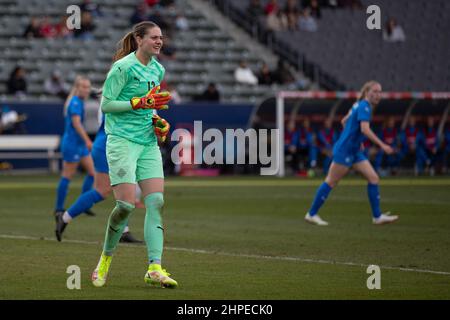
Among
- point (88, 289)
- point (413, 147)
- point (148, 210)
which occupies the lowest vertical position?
point (413, 147)

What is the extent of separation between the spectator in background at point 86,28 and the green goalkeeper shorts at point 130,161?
27475 millimetres

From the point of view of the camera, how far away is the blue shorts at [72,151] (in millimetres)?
18344

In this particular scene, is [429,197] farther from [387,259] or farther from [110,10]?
[110,10]

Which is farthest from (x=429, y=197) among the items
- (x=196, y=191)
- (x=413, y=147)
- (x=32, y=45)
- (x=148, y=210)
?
(x=32, y=45)

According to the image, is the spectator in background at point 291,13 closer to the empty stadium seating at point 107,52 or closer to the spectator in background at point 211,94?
the empty stadium seating at point 107,52

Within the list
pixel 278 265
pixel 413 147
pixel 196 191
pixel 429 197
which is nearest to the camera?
pixel 278 265

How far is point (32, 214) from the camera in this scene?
19.5 m

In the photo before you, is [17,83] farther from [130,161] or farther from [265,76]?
[130,161]

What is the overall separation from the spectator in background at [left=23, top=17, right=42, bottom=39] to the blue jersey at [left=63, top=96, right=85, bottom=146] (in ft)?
65.5

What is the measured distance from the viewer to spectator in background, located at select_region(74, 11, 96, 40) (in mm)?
37281

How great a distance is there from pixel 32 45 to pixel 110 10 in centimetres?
332

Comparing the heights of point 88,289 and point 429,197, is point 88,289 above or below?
above

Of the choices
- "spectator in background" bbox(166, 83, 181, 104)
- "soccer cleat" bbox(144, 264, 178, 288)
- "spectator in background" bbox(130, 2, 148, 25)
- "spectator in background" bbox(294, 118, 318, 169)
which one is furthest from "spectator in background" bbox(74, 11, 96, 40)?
"soccer cleat" bbox(144, 264, 178, 288)

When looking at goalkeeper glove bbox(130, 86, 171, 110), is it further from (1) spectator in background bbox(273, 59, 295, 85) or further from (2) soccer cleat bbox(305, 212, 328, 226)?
(1) spectator in background bbox(273, 59, 295, 85)
